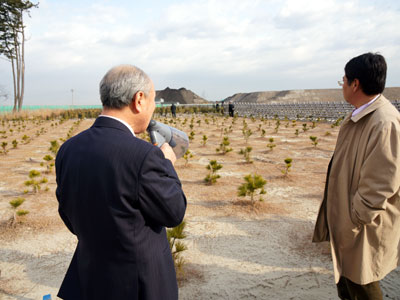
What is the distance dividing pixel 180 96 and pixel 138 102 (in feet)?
173

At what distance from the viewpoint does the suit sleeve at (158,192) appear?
3.04ft

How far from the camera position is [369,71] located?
1420 millimetres

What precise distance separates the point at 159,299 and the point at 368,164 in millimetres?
1076

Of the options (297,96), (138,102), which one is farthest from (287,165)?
(297,96)

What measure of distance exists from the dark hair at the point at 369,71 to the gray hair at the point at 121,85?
1.05 m

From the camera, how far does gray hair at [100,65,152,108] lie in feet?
3.27

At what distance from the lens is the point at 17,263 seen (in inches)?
106

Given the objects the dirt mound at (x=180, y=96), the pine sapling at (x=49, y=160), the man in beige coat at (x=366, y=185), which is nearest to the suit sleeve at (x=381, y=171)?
the man in beige coat at (x=366, y=185)

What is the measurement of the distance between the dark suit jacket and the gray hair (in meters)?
0.07

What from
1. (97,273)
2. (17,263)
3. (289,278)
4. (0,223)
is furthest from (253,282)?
(0,223)

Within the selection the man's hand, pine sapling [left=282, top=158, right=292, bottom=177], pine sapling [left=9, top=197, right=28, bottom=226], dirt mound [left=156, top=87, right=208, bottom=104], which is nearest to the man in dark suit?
the man's hand

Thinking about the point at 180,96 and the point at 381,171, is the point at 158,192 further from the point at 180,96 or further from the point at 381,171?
the point at 180,96

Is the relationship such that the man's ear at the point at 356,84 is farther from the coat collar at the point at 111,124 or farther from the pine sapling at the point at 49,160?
the pine sapling at the point at 49,160

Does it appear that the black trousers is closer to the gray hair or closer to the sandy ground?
the sandy ground
